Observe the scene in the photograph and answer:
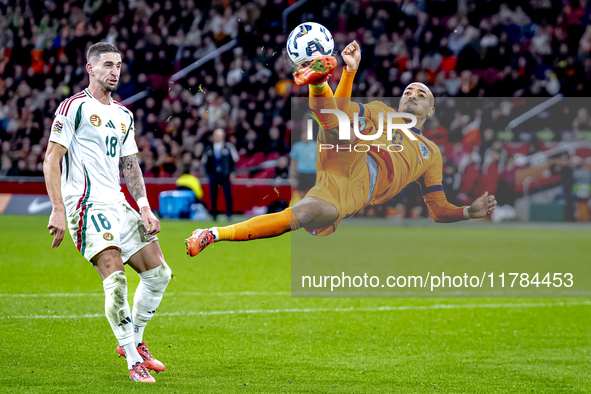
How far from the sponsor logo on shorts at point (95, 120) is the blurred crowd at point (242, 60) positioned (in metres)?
A: 9.16

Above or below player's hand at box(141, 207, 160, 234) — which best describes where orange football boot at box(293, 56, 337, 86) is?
above

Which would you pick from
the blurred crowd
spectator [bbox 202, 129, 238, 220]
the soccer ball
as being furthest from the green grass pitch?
the blurred crowd

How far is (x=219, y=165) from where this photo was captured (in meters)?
15.0

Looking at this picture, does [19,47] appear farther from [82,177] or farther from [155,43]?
[82,177]

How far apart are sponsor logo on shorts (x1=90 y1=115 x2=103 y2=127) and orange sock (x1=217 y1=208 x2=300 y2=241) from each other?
1.07 meters

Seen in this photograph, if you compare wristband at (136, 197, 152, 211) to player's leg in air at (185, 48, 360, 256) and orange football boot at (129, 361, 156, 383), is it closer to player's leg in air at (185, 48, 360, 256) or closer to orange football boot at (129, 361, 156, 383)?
player's leg in air at (185, 48, 360, 256)

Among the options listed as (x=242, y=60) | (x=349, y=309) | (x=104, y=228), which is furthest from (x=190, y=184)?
(x=104, y=228)

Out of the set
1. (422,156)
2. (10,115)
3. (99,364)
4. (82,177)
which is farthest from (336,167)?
(10,115)

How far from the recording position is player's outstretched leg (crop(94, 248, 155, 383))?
182 inches

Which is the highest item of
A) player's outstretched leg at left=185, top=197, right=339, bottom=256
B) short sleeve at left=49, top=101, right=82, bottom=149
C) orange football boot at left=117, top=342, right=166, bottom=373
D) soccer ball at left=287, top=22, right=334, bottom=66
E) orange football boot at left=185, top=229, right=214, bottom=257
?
soccer ball at left=287, top=22, right=334, bottom=66

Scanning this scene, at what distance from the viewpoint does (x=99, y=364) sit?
5242mm

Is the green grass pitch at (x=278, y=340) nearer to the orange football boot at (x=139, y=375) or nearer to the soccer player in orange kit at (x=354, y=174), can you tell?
the orange football boot at (x=139, y=375)

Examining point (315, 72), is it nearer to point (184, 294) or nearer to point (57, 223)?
point (57, 223)

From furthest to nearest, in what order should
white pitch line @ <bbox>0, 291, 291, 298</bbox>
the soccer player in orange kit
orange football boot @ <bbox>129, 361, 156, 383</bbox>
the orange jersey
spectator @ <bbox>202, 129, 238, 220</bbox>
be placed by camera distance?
spectator @ <bbox>202, 129, 238, 220</bbox>
white pitch line @ <bbox>0, 291, 291, 298</bbox>
the orange jersey
the soccer player in orange kit
orange football boot @ <bbox>129, 361, 156, 383</bbox>
